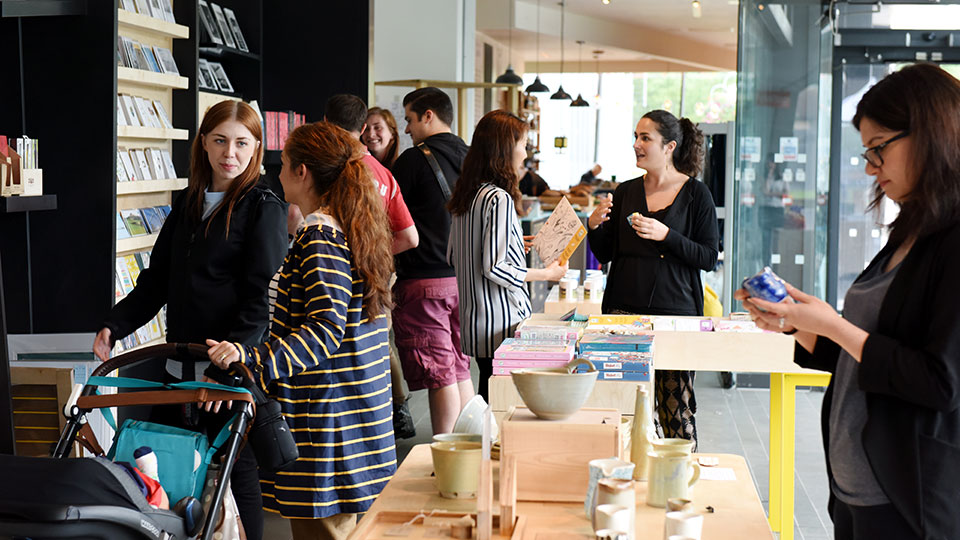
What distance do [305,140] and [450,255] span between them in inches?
61.5

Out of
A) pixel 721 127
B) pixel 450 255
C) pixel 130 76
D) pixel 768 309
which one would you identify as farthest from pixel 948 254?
pixel 721 127

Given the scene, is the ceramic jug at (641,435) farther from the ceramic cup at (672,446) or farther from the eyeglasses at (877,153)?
the eyeglasses at (877,153)

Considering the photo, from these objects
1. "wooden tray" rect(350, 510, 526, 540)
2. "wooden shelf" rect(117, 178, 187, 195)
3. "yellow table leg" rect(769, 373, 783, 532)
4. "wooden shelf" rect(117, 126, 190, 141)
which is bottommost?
"yellow table leg" rect(769, 373, 783, 532)

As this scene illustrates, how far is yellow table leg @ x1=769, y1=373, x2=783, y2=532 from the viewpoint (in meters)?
3.93

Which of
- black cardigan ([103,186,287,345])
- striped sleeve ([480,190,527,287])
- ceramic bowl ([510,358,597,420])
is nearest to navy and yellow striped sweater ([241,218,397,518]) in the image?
black cardigan ([103,186,287,345])

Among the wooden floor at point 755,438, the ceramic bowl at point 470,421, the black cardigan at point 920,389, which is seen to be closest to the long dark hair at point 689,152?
the wooden floor at point 755,438

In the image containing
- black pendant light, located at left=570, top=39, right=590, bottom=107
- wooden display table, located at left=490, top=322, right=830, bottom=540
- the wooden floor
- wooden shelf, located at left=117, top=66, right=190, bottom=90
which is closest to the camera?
wooden display table, located at left=490, top=322, right=830, bottom=540

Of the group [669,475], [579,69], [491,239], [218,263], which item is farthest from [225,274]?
[579,69]

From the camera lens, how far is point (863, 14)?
7301mm

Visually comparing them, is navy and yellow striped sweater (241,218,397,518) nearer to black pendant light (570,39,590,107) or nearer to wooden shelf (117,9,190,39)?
wooden shelf (117,9,190,39)

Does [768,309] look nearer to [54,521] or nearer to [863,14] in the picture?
[54,521]

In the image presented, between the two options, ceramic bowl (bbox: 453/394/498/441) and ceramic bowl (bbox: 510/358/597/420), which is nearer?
ceramic bowl (bbox: 510/358/597/420)

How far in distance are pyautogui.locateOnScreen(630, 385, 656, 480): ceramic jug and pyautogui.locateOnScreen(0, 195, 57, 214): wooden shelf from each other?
2.65 m

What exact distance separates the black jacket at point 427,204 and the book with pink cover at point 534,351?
72.3 inches
